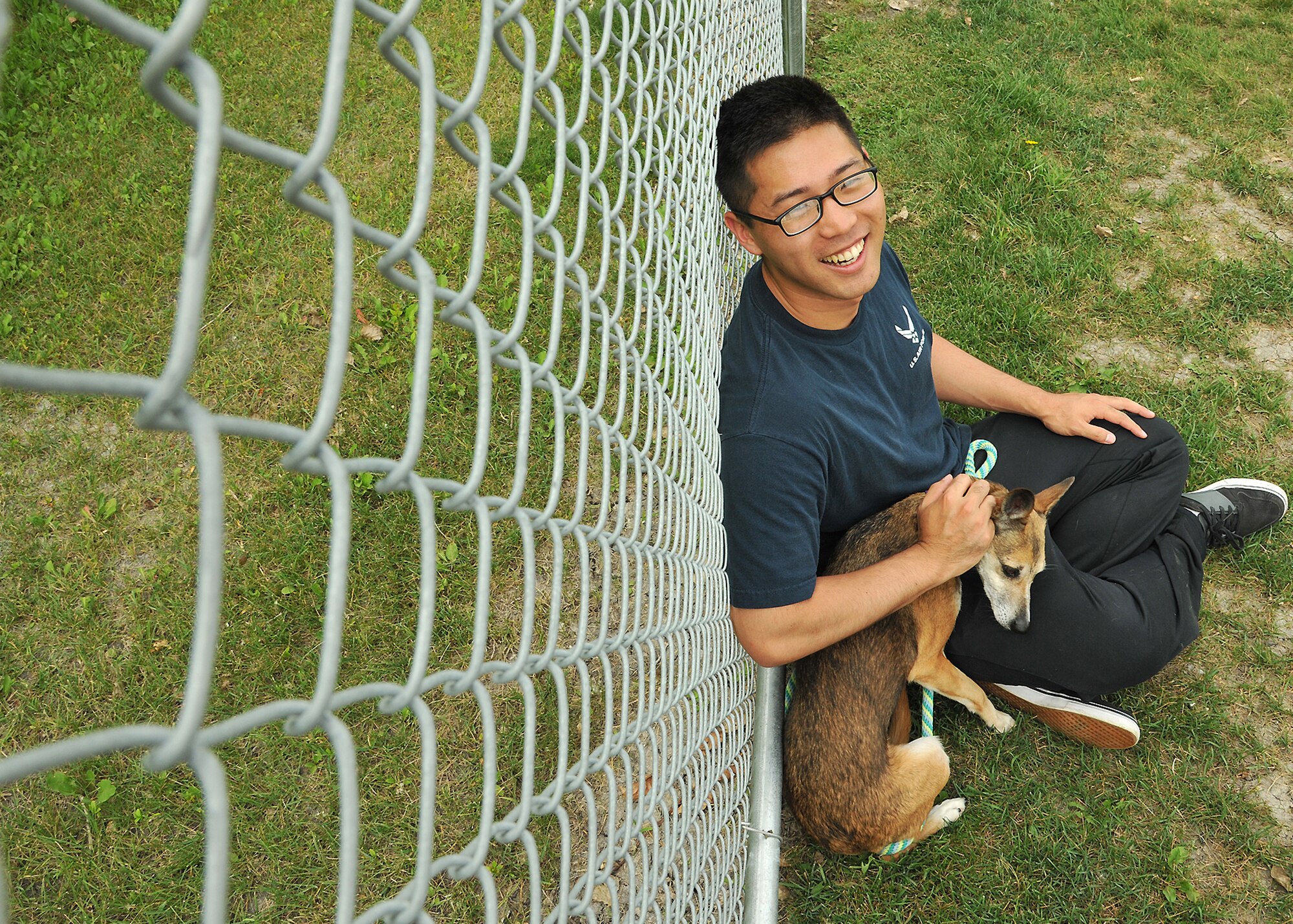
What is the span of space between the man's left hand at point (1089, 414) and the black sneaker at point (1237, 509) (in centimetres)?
45

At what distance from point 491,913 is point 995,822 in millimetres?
2475

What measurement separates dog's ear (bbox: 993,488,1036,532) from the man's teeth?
100 cm

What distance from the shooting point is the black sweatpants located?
2.89 meters

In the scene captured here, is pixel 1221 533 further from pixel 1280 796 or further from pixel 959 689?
pixel 959 689

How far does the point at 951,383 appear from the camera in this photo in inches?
138

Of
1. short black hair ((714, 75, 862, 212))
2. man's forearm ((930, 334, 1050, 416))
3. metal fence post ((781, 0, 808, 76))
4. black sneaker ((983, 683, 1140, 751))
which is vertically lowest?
black sneaker ((983, 683, 1140, 751))

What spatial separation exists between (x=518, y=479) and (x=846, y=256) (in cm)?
175

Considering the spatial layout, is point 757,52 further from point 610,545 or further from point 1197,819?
point 1197,819

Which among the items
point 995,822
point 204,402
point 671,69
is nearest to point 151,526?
point 204,402

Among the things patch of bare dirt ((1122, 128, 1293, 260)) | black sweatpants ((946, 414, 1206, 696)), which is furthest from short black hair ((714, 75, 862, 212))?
patch of bare dirt ((1122, 128, 1293, 260))

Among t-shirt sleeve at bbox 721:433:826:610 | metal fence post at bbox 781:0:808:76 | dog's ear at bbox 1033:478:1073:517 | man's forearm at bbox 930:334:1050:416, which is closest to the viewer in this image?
Answer: t-shirt sleeve at bbox 721:433:826:610

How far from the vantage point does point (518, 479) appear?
3.37 ft

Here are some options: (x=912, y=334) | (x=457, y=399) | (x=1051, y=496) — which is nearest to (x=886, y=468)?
(x=912, y=334)

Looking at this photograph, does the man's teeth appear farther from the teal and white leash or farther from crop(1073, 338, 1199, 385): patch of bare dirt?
crop(1073, 338, 1199, 385): patch of bare dirt
